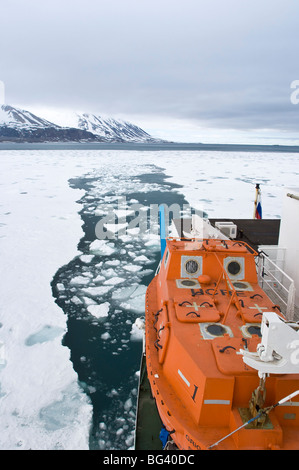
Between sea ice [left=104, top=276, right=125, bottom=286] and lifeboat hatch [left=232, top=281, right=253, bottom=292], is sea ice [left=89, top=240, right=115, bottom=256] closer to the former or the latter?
sea ice [left=104, top=276, right=125, bottom=286]

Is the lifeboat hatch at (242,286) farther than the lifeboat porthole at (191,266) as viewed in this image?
No

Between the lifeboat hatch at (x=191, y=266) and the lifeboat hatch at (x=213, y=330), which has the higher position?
the lifeboat hatch at (x=191, y=266)

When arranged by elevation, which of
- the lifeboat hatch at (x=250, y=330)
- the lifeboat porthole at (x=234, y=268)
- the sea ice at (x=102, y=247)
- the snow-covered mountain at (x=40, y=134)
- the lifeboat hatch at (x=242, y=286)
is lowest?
the sea ice at (x=102, y=247)

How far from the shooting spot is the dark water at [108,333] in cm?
461

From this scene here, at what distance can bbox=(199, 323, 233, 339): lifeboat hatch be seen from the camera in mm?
3863

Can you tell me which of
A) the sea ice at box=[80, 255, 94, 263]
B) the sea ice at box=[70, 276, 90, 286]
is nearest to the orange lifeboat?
the sea ice at box=[70, 276, 90, 286]

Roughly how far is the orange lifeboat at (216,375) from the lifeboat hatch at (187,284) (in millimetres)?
16

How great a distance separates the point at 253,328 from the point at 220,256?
156 centimetres

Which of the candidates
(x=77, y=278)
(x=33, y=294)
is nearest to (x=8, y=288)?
(x=33, y=294)

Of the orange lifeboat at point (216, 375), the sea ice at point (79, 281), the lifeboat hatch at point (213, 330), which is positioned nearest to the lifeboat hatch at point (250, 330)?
the orange lifeboat at point (216, 375)

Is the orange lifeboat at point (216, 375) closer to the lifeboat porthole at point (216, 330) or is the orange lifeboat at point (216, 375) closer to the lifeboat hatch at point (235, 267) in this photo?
the lifeboat porthole at point (216, 330)

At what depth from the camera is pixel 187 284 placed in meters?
5.08

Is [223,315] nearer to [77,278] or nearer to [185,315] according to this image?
[185,315]

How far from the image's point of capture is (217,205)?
17.3 meters
